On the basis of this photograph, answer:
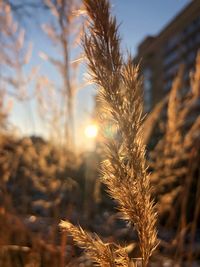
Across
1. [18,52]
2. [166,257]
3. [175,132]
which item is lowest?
[166,257]

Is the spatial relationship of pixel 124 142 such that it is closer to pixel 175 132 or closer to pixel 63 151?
pixel 175 132

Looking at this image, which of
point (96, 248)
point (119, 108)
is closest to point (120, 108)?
point (119, 108)

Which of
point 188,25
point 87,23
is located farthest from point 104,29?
point 188,25

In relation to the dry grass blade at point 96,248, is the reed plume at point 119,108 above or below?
above

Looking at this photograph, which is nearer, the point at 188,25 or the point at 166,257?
the point at 166,257

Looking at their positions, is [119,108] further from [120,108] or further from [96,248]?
[96,248]

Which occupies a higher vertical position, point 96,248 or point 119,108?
point 119,108

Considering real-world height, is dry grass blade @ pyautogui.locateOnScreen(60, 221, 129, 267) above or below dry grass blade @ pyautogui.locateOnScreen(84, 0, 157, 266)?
below

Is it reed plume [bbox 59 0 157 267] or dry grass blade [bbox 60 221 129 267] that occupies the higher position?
reed plume [bbox 59 0 157 267]
